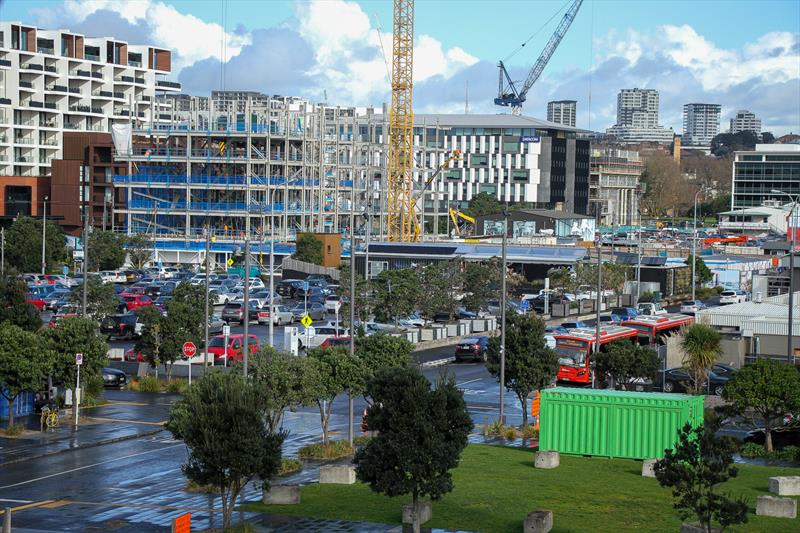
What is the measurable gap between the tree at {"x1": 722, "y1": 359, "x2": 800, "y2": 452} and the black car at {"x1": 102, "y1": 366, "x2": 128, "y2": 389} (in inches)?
968

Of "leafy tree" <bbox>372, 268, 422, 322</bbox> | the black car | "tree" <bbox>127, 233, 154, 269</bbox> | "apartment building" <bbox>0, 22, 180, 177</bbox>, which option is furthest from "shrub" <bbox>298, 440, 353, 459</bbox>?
"apartment building" <bbox>0, 22, 180, 177</bbox>

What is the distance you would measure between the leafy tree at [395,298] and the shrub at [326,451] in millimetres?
28769

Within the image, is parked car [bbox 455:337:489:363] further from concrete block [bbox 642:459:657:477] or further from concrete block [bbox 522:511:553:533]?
concrete block [bbox 522:511:553:533]

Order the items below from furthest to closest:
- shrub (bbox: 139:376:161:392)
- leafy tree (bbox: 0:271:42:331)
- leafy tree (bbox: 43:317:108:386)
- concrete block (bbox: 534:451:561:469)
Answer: leafy tree (bbox: 0:271:42:331), shrub (bbox: 139:376:161:392), leafy tree (bbox: 43:317:108:386), concrete block (bbox: 534:451:561:469)

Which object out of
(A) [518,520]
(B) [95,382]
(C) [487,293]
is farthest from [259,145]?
(A) [518,520]

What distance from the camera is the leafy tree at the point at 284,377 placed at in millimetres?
31742

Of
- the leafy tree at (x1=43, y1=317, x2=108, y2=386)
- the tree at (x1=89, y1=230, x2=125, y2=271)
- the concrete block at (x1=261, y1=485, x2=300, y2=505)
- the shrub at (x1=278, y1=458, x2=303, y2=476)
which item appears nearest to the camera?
the concrete block at (x1=261, y1=485, x2=300, y2=505)

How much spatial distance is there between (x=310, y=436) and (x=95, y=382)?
31.6ft

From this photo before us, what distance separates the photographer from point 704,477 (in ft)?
62.8

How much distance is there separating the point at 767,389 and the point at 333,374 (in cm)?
1234

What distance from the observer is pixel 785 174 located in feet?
609

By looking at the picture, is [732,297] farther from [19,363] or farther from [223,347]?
[19,363]

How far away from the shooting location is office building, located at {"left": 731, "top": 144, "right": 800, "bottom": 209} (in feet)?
607

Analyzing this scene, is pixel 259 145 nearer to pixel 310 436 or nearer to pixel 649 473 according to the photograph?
pixel 310 436
